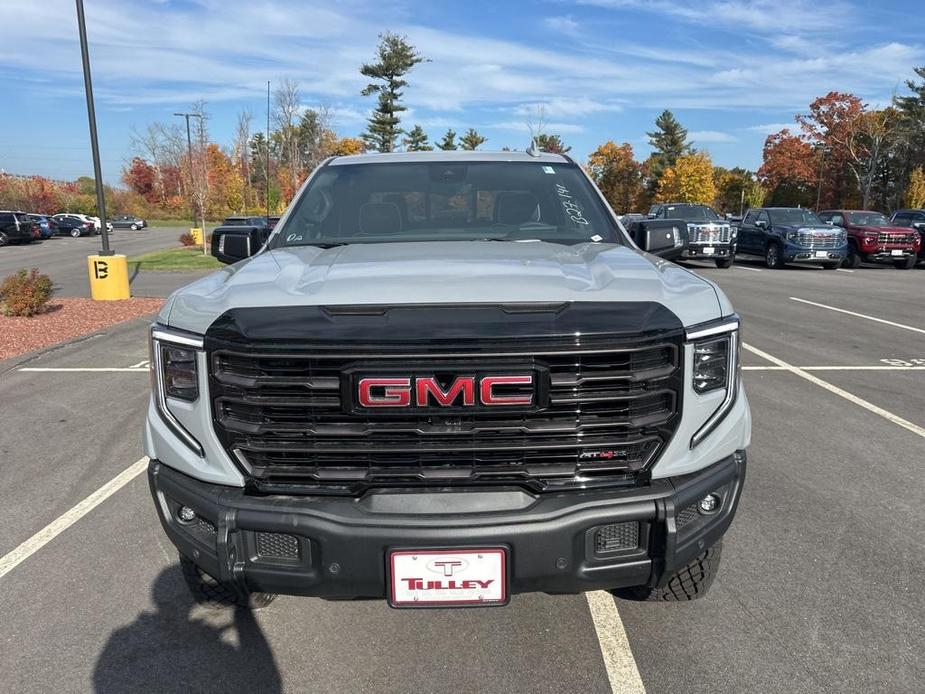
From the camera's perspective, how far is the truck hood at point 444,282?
7.54 ft

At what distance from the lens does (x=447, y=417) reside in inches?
87.4

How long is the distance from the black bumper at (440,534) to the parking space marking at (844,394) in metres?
4.12

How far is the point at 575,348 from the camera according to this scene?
218 centimetres

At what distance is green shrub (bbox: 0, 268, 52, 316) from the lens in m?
10.7

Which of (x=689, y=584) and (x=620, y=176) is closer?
(x=689, y=584)

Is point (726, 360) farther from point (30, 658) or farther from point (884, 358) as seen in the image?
point (884, 358)

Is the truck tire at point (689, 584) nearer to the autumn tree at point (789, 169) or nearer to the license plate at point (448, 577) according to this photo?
the license plate at point (448, 577)

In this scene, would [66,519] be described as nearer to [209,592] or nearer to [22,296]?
[209,592]

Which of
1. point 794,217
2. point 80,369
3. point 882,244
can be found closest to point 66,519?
point 80,369

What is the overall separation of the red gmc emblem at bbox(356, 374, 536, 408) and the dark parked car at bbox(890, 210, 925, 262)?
23277 millimetres

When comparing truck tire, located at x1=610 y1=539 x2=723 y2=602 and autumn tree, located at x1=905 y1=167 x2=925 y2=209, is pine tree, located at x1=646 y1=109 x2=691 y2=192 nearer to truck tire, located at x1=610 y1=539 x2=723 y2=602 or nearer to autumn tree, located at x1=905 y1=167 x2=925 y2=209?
autumn tree, located at x1=905 y1=167 x2=925 y2=209

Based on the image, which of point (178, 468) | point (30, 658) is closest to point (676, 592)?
point (178, 468)

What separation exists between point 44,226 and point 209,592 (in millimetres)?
48137

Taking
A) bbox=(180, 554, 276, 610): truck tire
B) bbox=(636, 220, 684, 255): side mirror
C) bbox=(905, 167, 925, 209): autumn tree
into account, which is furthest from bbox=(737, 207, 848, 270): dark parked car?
bbox=(905, 167, 925, 209): autumn tree
